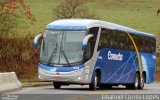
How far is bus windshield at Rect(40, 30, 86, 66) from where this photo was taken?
28938 millimetres

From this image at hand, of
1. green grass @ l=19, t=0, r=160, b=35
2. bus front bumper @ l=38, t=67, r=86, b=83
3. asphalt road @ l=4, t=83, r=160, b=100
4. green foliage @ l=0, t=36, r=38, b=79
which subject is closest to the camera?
asphalt road @ l=4, t=83, r=160, b=100

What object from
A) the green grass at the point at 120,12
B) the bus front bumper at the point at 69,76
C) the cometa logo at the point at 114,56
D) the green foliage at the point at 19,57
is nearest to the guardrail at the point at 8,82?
the bus front bumper at the point at 69,76


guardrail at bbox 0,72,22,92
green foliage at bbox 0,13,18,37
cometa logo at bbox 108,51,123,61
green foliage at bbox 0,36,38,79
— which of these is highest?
green foliage at bbox 0,13,18,37

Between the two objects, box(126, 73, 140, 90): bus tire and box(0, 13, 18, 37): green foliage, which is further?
box(0, 13, 18, 37): green foliage

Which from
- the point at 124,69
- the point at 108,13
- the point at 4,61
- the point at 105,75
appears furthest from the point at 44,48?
the point at 108,13

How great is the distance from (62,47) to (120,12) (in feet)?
227

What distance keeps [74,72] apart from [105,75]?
316 cm

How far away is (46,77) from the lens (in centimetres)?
2909

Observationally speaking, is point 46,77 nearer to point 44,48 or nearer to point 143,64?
point 44,48

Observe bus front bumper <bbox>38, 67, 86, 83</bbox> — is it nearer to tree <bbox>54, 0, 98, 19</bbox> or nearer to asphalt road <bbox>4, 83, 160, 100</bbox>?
asphalt road <bbox>4, 83, 160, 100</bbox>

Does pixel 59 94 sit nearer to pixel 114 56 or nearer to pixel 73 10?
pixel 114 56

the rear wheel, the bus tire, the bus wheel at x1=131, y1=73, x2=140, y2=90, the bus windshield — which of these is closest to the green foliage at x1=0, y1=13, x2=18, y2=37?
the bus tire

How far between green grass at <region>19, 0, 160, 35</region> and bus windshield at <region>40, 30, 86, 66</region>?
41155mm

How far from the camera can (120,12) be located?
9769 cm
